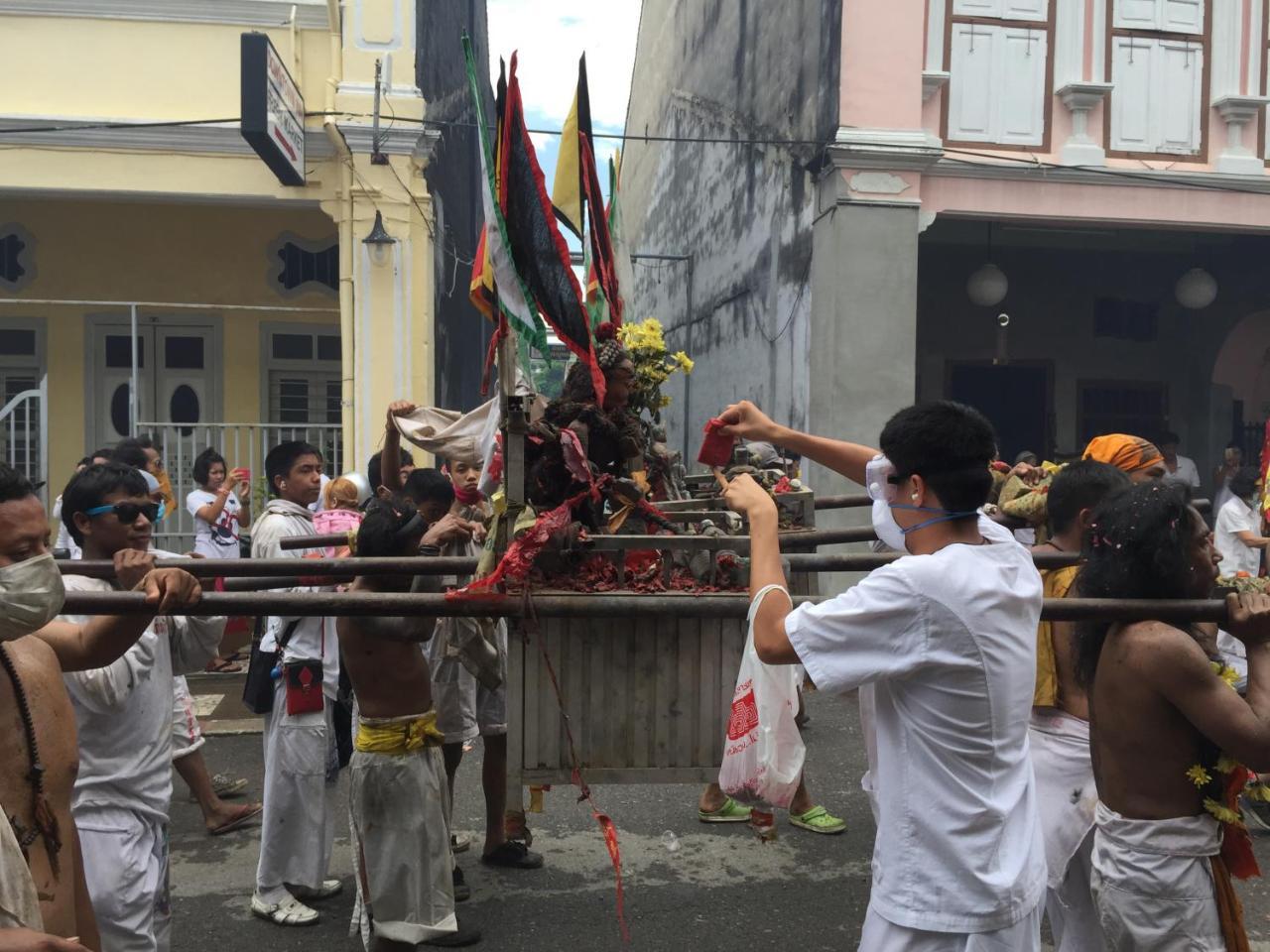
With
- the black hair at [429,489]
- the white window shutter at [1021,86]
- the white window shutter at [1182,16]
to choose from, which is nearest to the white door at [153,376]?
the black hair at [429,489]

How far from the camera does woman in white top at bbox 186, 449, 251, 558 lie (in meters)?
7.85

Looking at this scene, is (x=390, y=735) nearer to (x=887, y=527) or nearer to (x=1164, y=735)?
(x=887, y=527)

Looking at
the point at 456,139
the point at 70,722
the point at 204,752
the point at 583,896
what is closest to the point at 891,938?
the point at 70,722

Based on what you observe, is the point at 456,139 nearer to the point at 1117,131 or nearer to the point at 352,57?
the point at 352,57

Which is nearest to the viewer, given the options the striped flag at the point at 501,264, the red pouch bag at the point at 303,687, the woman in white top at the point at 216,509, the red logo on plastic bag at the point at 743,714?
the red logo on plastic bag at the point at 743,714

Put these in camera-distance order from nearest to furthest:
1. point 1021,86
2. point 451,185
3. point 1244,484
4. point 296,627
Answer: point 296,627
point 1244,484
point 1021,86
point 451,185

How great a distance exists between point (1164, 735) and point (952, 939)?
88cm

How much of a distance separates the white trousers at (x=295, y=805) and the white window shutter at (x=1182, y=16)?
10219 mm

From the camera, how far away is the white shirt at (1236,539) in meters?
7.67

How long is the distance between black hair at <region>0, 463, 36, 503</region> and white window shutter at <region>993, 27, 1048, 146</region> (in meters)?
9.57

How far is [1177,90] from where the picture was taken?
10.1m

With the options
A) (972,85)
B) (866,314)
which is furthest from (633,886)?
(972,85)

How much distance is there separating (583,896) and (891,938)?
259 centimetres

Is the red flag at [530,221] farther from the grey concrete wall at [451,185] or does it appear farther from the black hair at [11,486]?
the grey concrete wall at [451,185]
